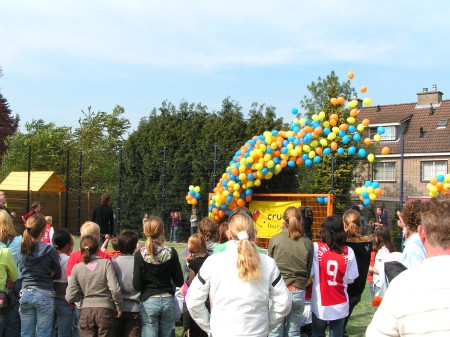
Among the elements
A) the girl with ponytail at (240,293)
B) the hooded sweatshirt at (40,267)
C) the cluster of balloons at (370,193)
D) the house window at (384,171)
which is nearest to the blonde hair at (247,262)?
the girl with ponytail at (240,293)

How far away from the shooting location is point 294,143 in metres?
13.7

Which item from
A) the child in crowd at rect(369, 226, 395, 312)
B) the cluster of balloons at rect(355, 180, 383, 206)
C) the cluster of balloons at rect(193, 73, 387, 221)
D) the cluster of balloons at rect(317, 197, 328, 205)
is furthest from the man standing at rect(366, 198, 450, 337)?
the cluster of balloons at rect(317, 197, 328, 205)

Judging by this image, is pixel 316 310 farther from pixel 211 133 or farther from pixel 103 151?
pixel 103 151

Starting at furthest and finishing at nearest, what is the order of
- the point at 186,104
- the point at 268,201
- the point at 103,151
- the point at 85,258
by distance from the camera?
the point at 103,151 < the point at 186,104 < the point at 268,201 < the point at 85,258

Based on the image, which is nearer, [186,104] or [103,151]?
[186,104]

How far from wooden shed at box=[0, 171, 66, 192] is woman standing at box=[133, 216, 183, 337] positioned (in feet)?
59.7

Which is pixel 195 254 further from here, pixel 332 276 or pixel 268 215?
pixel 268 215

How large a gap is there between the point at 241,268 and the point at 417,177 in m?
31.5

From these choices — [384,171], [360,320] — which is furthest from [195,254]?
[384,171]

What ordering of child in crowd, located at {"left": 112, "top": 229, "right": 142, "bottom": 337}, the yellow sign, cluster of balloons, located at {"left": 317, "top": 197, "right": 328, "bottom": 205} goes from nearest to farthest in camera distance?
child in crowd, located at {"left": 112, "top": 229, "right": 142, "bottom": 337}, cluster of balloons, located at {"left": 317, "top": 197, "right": 328, "bottom": 205}, the yellow sign

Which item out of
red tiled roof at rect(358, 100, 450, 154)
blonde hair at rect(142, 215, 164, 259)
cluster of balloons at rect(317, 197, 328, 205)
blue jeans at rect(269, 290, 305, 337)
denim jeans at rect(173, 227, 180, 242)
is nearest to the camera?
blonde hair at rect(142, 215, 164, 259)

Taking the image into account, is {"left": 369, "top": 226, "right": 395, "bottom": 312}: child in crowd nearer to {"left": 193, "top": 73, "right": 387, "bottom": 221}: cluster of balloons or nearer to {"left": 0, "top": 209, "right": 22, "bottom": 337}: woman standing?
{"left": 0, "top": 209, "right": 22, "bottom": 337}: woman standing

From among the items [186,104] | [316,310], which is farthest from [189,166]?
[316,310]

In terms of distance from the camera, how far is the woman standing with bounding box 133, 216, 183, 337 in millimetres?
5000
